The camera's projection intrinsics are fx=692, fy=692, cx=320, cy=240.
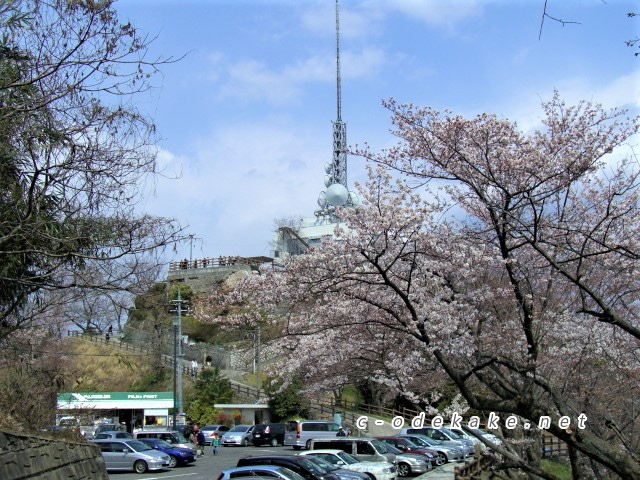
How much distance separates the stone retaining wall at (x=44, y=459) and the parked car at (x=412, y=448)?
1776cm

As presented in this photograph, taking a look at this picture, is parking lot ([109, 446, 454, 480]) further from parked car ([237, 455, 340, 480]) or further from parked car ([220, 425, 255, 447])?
parked car ([237, 455, 340, 480])

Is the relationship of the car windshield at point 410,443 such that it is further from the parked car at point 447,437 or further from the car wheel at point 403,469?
the car wheel at point 403,469

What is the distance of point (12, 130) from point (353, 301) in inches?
265

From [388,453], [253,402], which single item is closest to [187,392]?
[253,402]

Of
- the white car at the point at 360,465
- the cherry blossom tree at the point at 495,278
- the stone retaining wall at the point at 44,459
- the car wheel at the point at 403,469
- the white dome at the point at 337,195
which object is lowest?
the car wheel at the point at 403,469

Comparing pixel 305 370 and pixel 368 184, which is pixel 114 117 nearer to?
pixel 368 184

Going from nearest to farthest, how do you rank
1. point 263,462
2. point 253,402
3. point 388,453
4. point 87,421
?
point 87,421, point 263,462, point 388,453, point 253,402

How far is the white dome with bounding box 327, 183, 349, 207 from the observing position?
7500 cm

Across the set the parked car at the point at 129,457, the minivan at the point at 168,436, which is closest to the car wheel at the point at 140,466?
the parked car at the point at 129,457

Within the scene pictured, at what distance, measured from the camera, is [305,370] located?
53.7 feet

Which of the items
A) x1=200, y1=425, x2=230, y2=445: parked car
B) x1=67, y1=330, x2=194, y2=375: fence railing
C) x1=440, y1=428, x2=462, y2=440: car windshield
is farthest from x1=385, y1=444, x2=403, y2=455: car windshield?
x1=67, y1=330, x2=194, y2=375: fence railing

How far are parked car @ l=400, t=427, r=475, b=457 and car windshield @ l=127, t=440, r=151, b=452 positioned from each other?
13477 mm

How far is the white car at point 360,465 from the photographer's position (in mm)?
22016

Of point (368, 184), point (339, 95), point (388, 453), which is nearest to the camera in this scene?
point (368, 184)
